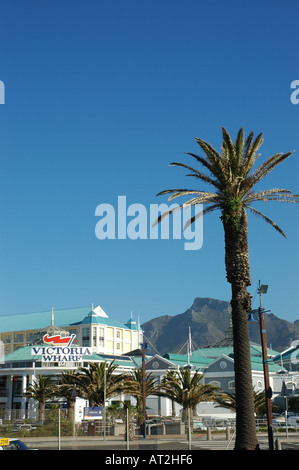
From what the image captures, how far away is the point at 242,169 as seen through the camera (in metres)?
29.1

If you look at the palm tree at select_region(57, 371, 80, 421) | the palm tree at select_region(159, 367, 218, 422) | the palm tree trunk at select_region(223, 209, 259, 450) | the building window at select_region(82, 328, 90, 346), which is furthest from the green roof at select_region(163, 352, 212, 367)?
the palm tree trunk at select_region(223, 209, 259, 450)

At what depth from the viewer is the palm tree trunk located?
25875 millimetres

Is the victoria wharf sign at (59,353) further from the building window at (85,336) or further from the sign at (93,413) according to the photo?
the building window at (85,336)

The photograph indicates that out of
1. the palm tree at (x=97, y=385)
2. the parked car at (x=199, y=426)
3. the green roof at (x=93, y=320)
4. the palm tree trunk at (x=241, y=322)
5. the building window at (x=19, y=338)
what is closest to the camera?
the palm tree trunk at (x=241, y=322)

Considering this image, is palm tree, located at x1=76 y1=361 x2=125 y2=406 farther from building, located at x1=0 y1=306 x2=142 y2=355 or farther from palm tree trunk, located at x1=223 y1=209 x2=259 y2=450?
building, located at x1=0 y1=306 x2=142 y2=355

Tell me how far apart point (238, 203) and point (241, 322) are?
19.9ft

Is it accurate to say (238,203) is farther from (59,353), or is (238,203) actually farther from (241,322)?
(59,353)

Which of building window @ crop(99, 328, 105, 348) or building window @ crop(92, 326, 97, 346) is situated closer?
building window @ crop(92, 326, 97, 346)

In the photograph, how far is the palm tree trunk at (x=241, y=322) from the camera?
2588 centimetres

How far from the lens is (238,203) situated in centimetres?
2858

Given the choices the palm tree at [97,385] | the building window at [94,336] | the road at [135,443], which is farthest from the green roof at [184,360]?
the building window at [94,336]

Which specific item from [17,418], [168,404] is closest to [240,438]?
[17,418]

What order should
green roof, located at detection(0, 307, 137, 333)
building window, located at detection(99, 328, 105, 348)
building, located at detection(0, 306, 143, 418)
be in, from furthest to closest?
1. green roof, located at detection(0, 307, 137, 333)
2. building window, located at detection(99, 328, 105, 348)
3. building, located at detection(0, 306, 143, 418)

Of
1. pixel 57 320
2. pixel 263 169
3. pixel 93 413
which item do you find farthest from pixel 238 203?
pixel 57 320
